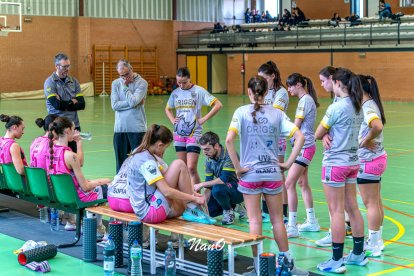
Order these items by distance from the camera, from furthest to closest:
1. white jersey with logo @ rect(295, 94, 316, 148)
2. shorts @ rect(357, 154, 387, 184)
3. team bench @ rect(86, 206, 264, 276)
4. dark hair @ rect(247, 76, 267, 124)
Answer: white jersey with logo @ rect(295, 94, 316, 148), shorts @ rect(357, 154, 387, 184), dark hair @ rect(247, 76, 267, 124), team bench @ rect(86, 206, 264, 276)

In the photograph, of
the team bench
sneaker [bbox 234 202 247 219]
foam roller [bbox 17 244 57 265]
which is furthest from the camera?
sneaker [bbox 234 202 247 219]

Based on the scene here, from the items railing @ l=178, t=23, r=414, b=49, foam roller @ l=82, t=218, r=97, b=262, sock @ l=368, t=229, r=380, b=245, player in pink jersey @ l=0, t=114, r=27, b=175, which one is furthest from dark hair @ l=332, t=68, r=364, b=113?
railing @ l=178, t=23, r=414, b=49

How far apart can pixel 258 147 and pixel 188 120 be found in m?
3.61

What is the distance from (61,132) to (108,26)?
110ft

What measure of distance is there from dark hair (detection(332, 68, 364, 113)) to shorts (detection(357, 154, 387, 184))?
2.51 feet

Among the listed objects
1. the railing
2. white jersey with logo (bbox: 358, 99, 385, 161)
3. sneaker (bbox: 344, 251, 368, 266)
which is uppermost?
the railing

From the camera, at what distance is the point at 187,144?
984cm

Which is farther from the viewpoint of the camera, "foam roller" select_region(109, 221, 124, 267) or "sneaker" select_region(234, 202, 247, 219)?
"sneaker" select_region(234, 202, 247, 219)

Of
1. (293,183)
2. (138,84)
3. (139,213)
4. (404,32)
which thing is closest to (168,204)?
(139,213)

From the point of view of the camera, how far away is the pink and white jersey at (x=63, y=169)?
773cm

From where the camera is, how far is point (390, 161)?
14445 mm

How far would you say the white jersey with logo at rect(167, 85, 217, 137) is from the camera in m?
9.84

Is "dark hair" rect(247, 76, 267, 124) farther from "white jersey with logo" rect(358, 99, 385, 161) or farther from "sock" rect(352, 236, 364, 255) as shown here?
"sock" rect(352, 236, 364, 255)

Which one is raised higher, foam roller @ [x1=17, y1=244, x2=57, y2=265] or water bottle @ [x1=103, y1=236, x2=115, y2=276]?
water bottle @ [x1=103, y1=236, x2=115, y2=276]
